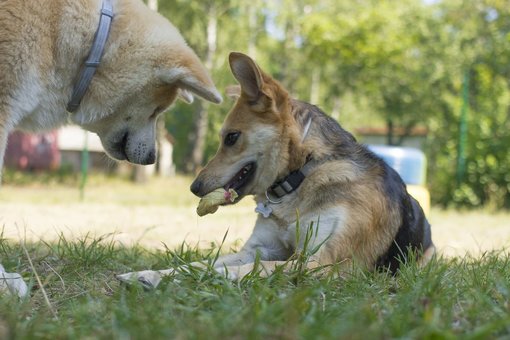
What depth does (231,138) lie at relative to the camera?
378cm

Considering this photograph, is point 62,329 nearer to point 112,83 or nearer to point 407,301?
point 407,301

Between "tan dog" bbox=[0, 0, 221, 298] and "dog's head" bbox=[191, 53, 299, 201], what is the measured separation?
205mm

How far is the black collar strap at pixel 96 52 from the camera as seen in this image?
10.9 ft

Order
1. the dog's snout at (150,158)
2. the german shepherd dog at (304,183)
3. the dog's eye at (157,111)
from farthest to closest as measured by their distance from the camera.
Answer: the dog's snout at (150,158) → the dog's eye at (157,111) → the german shepherd dog at (304,183)

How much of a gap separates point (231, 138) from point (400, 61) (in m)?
21.1

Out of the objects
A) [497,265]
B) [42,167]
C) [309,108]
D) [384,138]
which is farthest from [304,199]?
[384,138]

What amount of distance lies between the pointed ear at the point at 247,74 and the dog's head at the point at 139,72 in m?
0.18

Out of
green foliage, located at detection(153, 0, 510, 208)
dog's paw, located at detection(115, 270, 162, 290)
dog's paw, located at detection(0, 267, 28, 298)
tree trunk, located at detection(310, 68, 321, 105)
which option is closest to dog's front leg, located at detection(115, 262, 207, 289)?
dog's paw, located at detection(115, 270, 162, 290)

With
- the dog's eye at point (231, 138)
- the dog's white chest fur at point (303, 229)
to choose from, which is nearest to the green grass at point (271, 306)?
the dog's white chest fur at point (303, 229)

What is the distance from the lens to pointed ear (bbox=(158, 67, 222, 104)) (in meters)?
3.47

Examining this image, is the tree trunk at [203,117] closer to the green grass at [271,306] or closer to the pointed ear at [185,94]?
the pointed ear at [185,94]

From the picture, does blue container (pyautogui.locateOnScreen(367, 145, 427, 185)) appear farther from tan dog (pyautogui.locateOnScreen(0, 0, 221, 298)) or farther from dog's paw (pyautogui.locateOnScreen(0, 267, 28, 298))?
dog's paw (pyautogui.locateOnScreen(0, 267, 28, 298))

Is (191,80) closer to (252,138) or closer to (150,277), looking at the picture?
(252,138)

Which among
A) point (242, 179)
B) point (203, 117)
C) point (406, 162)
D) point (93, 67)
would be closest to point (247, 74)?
point (242, 179)
